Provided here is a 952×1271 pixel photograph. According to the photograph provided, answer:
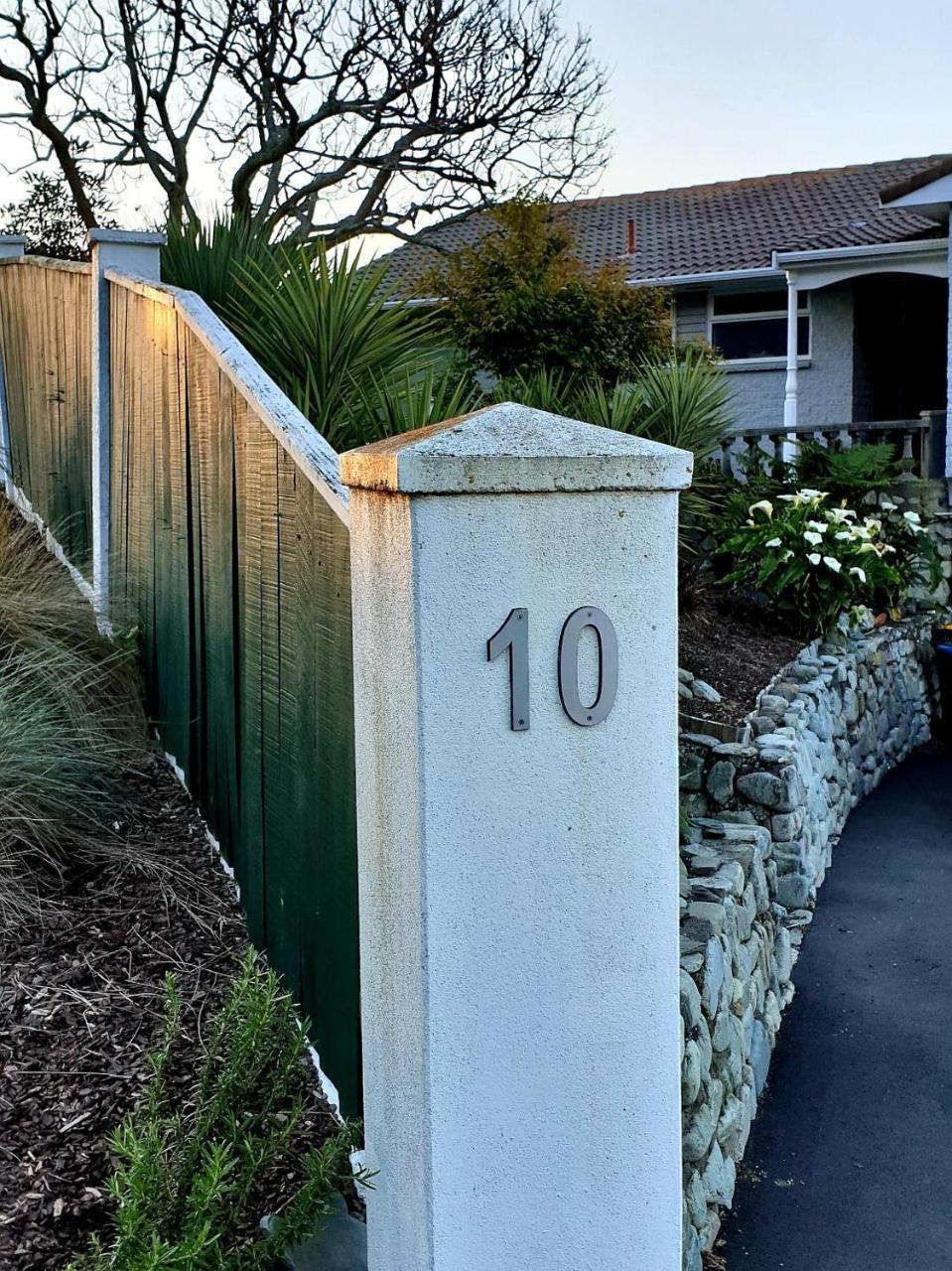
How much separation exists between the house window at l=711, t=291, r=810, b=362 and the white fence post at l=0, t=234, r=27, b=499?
41.8ft

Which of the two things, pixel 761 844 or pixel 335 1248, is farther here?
pixel 761 844

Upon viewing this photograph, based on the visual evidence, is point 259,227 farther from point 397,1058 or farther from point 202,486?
point 397,1058

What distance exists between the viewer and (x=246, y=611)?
386cm

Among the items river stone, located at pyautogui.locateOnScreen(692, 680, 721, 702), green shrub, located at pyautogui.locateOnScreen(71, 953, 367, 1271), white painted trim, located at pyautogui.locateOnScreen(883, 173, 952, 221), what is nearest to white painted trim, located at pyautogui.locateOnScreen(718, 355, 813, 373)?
white painted trim, located at pyautogui.locateOnScreen(883, 173, 952, 221)

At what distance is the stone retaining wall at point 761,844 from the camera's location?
4145mm

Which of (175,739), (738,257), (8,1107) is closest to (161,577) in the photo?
(175,739)

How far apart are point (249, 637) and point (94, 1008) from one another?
1.09 meters

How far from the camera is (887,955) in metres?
6.55

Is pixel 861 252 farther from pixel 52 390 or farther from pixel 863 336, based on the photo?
pixel 52 390

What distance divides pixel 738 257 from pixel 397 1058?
1893 cm

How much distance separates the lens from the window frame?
63.1 feet

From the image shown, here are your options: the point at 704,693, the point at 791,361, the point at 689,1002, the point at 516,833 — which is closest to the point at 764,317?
the point at 791,361

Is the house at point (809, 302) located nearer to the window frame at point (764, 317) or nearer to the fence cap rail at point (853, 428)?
the window frame at point (764, 317)

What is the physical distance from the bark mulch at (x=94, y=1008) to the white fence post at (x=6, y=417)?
4700mm
